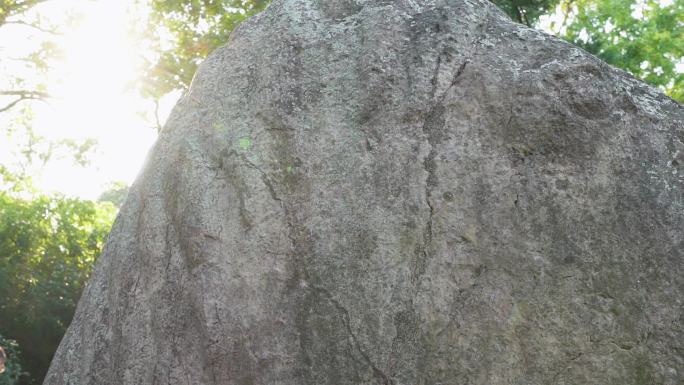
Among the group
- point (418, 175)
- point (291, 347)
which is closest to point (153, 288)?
point (291, 347)

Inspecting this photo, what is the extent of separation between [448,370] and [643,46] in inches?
597

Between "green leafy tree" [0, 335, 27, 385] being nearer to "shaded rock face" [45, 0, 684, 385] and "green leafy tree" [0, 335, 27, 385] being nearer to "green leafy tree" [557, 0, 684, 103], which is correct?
"shaded rock face" [45, 0, 684, 385]

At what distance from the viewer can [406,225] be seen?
2812 millimetres

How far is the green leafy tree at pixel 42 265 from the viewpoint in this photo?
25.7ft

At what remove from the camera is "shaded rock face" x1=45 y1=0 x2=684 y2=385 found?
2.62m

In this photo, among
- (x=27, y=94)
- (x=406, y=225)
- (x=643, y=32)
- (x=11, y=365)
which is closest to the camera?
(x=406, y=225)

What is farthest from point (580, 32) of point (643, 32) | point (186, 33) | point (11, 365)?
point (11, 365)

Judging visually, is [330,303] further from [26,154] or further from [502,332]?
[26,154]

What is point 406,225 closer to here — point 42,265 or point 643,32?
point 42,265

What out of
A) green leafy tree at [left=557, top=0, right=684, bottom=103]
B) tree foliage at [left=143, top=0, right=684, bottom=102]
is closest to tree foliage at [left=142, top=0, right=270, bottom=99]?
tree foliage at [left=143, top=0, right=684, bottom=102]

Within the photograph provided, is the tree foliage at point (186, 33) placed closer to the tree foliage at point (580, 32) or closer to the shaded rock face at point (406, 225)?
the tree foliage at point (580, 32)

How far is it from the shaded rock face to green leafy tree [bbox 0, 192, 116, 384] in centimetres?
515

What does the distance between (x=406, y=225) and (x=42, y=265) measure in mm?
6815

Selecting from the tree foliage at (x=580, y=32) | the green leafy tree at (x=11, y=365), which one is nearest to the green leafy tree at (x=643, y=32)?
the tree foliage at (x=580, y=32)
